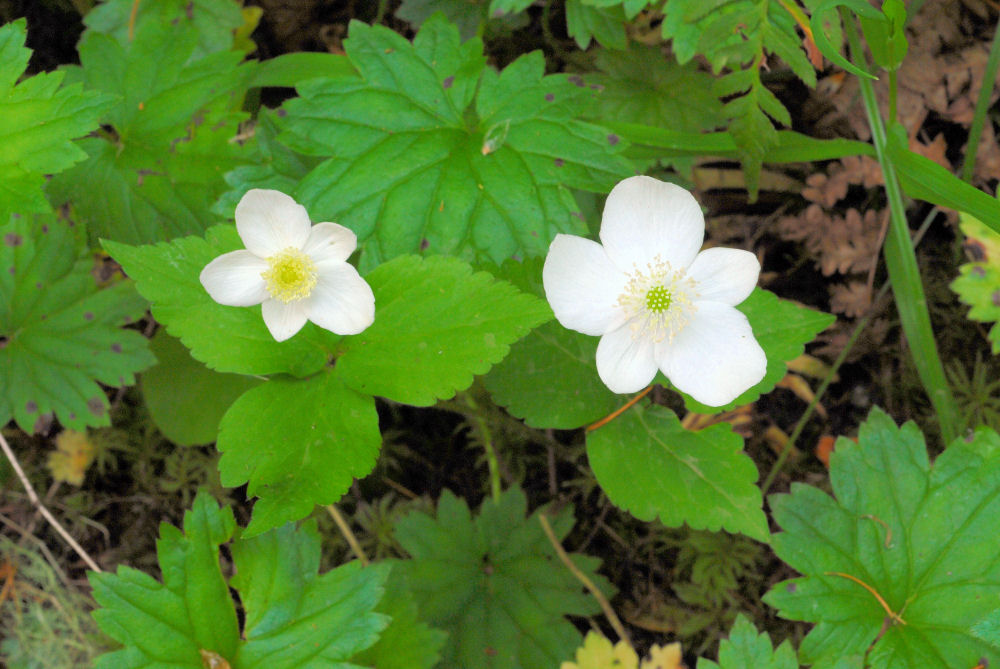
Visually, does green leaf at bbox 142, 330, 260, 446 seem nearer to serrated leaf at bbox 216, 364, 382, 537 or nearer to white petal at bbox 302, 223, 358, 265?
serrated leaf at bbox 216, 364, 382, 537

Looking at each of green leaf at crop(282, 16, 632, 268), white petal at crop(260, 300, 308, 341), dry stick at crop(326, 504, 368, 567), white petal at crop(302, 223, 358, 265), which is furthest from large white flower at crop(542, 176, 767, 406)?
dry stick at crop(326, 504, 368, 567)

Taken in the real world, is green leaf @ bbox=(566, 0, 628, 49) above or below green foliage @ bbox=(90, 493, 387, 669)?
above

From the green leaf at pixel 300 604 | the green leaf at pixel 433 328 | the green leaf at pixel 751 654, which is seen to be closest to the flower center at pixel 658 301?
the green leaf at pixel 433 328

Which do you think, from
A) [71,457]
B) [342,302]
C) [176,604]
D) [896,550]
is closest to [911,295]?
[896,550]

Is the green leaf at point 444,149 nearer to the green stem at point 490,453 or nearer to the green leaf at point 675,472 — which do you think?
the green leaf at point 675,472

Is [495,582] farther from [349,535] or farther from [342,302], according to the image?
[342,302]

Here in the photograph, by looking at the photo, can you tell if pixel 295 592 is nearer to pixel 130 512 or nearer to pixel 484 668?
pixel 484 668

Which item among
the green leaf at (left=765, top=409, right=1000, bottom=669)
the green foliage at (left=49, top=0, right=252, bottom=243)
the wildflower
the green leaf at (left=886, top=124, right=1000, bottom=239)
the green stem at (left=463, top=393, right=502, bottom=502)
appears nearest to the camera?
the green leaf at (left=886, top=124, right=1000, bottom=239)
